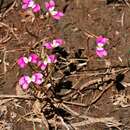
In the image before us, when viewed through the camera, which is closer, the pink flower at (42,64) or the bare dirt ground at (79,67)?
the pink flower at (42,64)

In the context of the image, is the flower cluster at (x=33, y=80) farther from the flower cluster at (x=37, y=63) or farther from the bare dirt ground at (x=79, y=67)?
the bare dirt ground at (x=79, y=67)

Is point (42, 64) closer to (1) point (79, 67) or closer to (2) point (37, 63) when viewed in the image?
(2) point (37, 63)

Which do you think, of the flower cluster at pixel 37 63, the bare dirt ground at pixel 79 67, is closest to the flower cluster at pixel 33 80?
the flower cluster at pixel 37 63

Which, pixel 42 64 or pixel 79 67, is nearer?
pixel 42 64

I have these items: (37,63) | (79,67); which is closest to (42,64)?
(37,63)

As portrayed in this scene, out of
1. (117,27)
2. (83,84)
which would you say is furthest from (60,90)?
(117,27)

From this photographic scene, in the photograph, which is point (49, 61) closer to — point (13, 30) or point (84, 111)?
point (84, 111)

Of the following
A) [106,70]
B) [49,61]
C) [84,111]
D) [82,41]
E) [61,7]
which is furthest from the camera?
[61,7]

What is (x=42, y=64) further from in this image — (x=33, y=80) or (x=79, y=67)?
(x=79, y=67)
